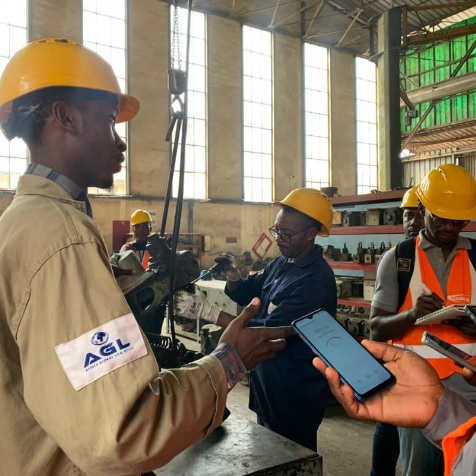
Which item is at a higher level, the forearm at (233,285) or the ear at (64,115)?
the ear at (64,115)

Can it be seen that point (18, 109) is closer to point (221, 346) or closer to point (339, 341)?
point (221, 346)

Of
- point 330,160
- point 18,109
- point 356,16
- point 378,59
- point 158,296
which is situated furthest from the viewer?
point 330,160

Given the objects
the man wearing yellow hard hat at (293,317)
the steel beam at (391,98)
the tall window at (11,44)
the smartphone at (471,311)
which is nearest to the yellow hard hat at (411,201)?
the man wearing yellow hard hat at (293,317)

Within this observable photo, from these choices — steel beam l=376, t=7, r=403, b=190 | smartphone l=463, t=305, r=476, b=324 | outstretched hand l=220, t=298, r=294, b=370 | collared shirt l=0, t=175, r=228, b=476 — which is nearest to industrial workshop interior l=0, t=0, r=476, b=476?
steel beam l=376, t=7, r=403, b=190

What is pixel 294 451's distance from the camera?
1.65 meters

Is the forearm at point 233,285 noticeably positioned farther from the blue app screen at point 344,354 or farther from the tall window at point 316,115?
the tall window at point 316,115

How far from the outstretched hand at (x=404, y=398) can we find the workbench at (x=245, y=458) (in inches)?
20.2

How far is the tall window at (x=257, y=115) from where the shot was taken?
13078mm

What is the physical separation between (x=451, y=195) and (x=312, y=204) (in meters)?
0.73

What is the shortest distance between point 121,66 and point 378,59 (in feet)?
23.1

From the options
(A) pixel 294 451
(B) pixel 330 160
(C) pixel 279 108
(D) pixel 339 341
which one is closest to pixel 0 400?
(D) pixel 339 341

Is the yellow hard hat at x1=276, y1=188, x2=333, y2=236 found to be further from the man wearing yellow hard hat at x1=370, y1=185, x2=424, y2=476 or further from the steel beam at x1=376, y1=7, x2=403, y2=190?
the steel beam at x1=376, y1=7, x2=403, y2=190

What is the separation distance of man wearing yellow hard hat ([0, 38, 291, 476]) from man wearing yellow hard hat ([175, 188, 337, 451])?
1211 mm

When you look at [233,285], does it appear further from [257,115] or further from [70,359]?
[257,115]
